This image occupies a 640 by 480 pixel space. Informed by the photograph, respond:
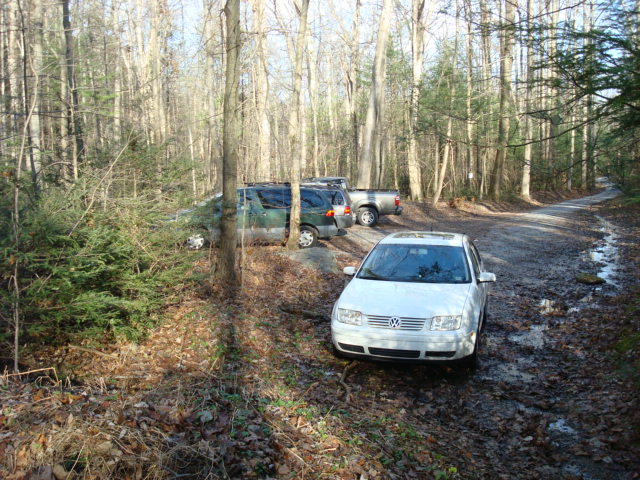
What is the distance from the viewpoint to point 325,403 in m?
5.52

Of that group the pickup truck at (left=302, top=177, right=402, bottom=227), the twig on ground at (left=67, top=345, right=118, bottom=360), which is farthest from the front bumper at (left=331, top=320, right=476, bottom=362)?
the pickup truck at (left=302, top=177, right=402, bottom=227)

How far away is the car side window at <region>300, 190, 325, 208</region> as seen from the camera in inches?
590

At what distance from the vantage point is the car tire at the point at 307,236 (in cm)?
1480

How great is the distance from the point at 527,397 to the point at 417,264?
2.41 meters

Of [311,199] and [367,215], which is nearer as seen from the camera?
[311,199]

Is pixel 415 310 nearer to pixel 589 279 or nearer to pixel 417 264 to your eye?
pixel 417 264

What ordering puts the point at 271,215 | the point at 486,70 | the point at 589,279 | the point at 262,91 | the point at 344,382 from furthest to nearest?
the point at 486,70 < the point at 262,91 < the point at 271,215 < the point at 589,279 < the point at 344,382

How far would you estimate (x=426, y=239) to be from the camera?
799 centimetres

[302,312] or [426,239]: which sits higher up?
[426,239]

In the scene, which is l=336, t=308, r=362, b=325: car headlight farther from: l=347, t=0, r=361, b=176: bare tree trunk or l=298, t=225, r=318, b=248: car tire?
l=347, t=0, r=361, b=176: bare tree trunk

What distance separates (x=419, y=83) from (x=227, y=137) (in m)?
20.8

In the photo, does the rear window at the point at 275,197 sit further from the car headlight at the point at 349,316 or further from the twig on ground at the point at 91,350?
the twig on ground at the point at 91,350

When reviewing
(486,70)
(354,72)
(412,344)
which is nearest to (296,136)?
(412,344)

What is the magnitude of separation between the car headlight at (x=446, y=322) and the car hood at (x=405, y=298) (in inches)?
2.0
